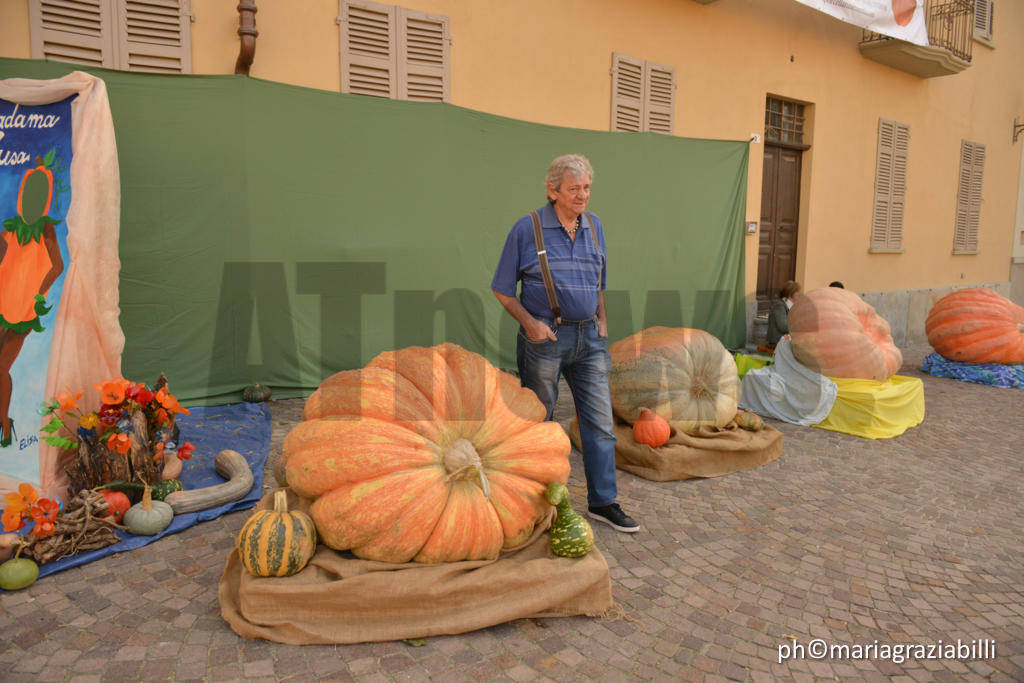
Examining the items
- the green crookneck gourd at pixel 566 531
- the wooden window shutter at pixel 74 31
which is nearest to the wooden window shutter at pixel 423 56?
the wooden window shutter at pixel 74 31

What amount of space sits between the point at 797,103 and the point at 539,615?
9830mm

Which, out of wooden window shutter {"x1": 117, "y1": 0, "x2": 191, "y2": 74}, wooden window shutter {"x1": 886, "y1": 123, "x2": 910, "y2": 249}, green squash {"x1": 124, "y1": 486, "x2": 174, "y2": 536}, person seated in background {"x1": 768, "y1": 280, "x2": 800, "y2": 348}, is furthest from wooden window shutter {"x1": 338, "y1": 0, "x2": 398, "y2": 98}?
wooden window shutter {"x1": 886, "y1": 123, "x2": 910, "y2": 249}

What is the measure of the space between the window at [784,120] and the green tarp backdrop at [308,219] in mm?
3265

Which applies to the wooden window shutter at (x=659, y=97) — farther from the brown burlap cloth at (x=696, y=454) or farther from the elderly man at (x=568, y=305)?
the elderly man at (x=568, y=305)

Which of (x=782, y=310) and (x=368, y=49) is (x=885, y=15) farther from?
(x=368, y=49)

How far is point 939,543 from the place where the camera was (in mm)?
3445

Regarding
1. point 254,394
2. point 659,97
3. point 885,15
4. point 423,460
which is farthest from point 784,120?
point 423,460

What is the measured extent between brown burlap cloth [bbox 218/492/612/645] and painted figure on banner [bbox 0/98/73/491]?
1.66 meters

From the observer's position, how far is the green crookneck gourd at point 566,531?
2.68 meters

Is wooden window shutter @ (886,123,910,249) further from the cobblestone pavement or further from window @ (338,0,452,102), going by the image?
window @ (338,0,452,102)

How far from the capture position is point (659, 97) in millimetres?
8250

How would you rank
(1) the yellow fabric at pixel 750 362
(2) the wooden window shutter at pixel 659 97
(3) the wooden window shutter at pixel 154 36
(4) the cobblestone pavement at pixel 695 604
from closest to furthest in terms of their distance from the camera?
(4) the cobblestone pavement at pixel 695 604 → (3) the wooden window shutter at pixel 154 36 → (1) the yellow fabric at pixel 750 362 → (2) the wooden window shutter at pixel 659 97

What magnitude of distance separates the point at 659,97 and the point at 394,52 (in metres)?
3.69

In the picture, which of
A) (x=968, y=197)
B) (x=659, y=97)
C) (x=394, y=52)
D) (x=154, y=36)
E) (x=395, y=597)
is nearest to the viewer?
(x=395, y=597)
